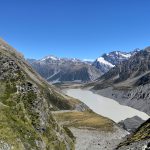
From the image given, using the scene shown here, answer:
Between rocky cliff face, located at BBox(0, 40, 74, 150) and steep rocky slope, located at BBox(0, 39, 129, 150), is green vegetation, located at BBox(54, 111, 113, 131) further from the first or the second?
rocky cliff face, located at BBox(0, 40, 74, 150)

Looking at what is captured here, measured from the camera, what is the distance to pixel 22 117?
71562mm

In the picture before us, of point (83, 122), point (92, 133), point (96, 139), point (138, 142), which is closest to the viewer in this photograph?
point (138, 142)

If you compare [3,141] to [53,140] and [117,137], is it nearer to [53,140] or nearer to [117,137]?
[53,140]

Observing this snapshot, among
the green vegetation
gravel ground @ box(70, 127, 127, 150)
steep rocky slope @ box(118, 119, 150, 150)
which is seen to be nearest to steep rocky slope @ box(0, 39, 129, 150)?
gravel ground @ box(70, 127, 127, 150)

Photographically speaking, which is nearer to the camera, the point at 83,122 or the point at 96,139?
the point at 96,139

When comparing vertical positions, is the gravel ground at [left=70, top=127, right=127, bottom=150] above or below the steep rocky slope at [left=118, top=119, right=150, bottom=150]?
below

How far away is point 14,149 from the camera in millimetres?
57750

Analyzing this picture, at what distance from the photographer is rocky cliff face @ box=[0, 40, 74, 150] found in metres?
62.4

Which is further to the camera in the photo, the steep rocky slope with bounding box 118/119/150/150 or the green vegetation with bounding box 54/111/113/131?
the green vegetation with bounding box 54/111/113/131

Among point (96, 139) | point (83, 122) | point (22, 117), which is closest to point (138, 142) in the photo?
point (22, 117)

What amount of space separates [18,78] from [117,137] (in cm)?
4220

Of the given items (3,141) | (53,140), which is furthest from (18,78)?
(3,141)

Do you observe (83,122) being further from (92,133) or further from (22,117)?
(22,117)

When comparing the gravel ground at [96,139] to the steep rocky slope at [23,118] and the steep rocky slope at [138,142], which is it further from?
the steep rocky slope at [138,142]
